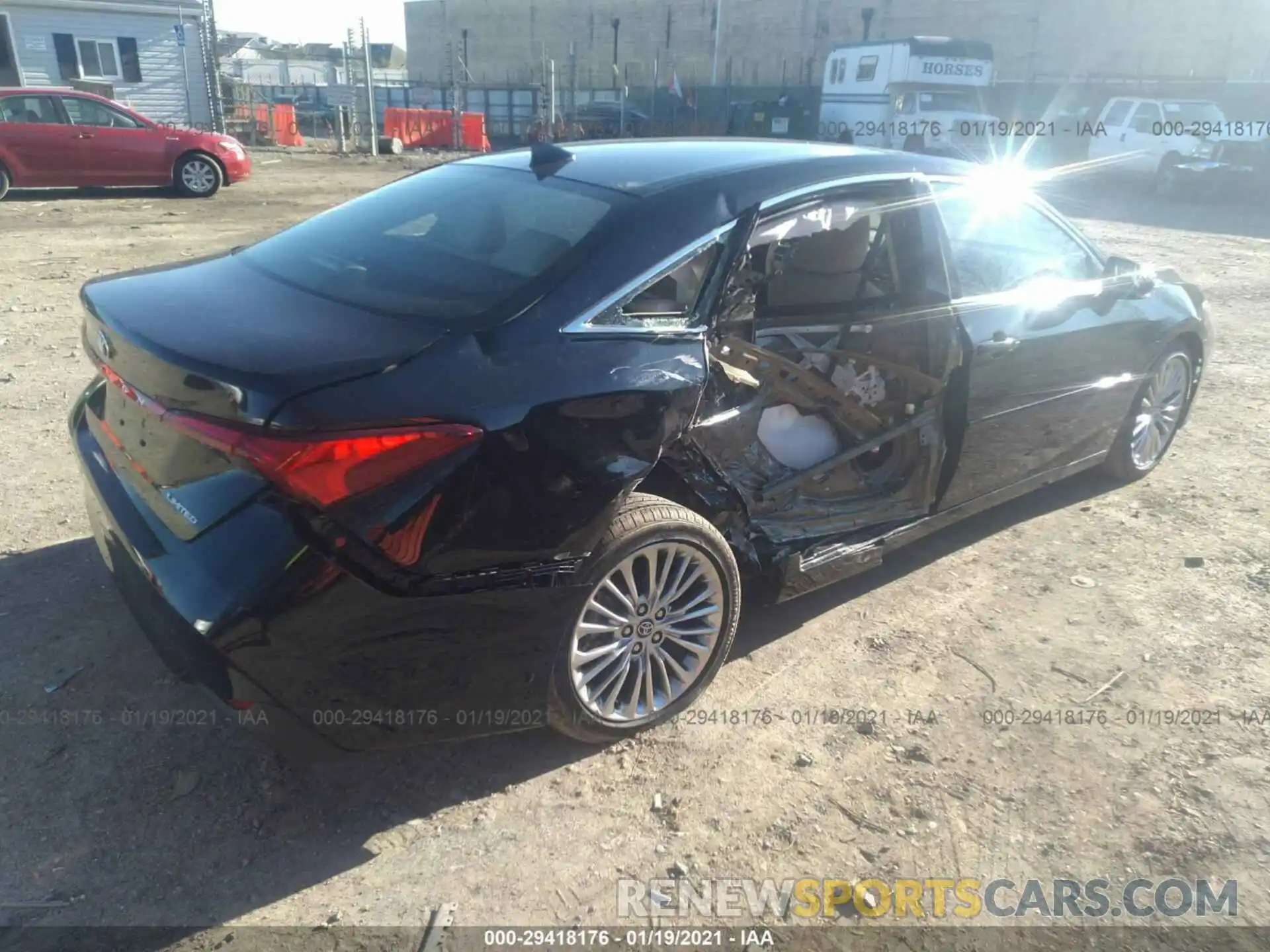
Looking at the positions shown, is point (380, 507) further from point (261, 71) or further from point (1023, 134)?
point (261, 71)

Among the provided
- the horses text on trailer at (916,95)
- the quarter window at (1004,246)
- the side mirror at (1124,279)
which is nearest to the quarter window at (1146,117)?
the horses text on trailer at (916,95)

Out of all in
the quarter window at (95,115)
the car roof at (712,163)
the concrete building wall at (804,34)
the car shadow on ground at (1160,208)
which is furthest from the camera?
the concrete building wall at (804,34)

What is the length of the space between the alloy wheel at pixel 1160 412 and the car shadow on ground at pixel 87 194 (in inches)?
560

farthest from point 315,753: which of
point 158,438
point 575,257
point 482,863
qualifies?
point 575,257

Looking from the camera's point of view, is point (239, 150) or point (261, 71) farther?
point (261, 71)

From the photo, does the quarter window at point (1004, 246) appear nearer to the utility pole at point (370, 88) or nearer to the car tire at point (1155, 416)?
the car tire at point (1155, 416)

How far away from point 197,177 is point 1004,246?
13.8 meters

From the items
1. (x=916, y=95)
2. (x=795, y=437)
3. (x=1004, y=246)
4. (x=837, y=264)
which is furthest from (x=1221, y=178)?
(x=795, y=437)

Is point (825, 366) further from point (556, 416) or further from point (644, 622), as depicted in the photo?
point (556, 416)

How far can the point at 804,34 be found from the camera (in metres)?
48.7

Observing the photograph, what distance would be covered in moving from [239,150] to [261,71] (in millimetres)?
34340

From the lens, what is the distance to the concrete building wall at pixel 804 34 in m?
41.2

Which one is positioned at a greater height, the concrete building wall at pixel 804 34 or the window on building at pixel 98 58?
the concrete building wall at pixel 804 34

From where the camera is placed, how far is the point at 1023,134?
2795 cm
